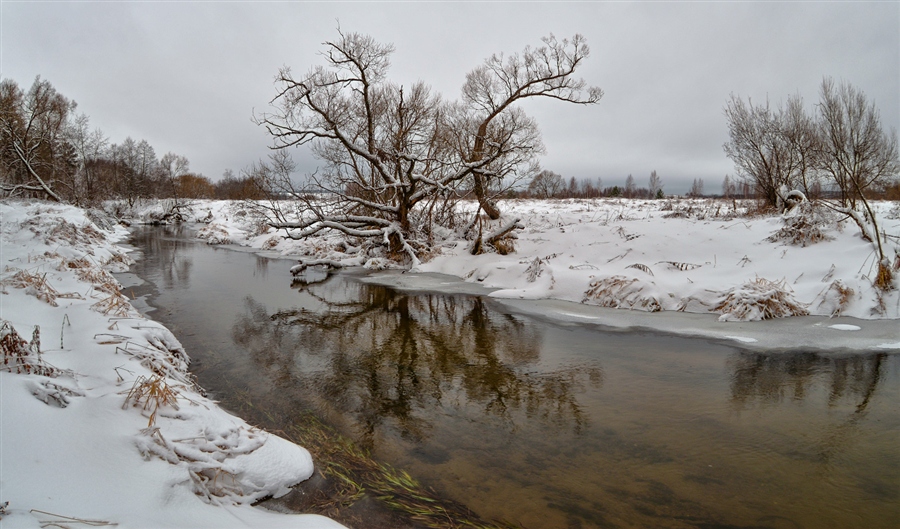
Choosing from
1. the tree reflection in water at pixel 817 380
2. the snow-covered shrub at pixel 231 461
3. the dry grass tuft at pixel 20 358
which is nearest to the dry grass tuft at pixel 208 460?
the snow-covered shrub at pixel 231 461

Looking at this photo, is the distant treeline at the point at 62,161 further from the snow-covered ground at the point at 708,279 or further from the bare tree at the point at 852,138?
the bare tree at the point at 852,138

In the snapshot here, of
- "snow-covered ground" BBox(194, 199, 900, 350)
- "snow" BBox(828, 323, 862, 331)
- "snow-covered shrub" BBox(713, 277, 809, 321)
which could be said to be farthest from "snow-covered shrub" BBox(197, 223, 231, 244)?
"snow" BBox(828, 323, 862, 331)

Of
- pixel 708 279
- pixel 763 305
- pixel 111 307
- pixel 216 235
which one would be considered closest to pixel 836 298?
pixel 763 305

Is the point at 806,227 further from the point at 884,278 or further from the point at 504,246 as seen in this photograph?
the point at 504,246

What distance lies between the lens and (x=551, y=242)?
46.9ft

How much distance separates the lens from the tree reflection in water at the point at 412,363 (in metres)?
4.88

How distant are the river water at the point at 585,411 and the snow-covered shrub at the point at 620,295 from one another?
1790 mm

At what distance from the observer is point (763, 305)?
26.1ft

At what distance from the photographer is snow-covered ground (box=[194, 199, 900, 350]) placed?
7.41m

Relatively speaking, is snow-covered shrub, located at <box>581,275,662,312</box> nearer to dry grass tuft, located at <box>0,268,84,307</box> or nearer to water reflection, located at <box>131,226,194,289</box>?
dry grass tuft, located at <box>0,268,84,307</box>

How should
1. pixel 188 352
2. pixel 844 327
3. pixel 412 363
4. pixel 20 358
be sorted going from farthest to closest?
1. pixel 844 327
2. pixel 188 352
3. pixel 412 363
4. pixel 20 358

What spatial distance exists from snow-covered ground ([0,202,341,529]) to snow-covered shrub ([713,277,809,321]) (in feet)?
26.6

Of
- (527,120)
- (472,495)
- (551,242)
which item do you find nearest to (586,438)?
(472,495)

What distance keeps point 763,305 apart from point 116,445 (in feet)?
31.8
